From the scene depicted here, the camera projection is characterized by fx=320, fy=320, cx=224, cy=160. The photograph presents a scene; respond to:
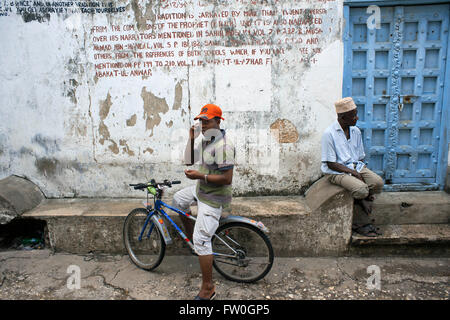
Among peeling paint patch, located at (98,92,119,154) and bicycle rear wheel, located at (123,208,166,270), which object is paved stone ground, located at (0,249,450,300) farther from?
peeling paint patch, located at (98,92,119,154)

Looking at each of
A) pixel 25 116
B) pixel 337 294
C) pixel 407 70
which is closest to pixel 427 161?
pixel 407 70

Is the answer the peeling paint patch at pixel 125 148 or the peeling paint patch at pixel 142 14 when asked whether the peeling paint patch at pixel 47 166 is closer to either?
the peeling paint patch at pixel 125 148

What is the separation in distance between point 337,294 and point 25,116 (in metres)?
Answer: 4.58

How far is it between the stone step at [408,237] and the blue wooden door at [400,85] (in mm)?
817

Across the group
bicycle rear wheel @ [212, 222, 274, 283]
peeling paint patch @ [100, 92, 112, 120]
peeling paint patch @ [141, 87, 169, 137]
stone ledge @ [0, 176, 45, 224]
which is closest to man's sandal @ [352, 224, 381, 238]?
bicycle rear wheel @ [212, 222, 274, 283]

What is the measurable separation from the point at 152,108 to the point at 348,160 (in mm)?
2623

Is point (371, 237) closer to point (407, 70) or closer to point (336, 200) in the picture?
point (336, 200)

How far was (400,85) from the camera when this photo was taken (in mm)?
4246

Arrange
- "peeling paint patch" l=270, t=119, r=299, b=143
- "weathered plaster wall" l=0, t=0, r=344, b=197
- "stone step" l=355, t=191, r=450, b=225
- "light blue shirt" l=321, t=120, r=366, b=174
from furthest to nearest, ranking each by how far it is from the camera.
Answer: "peeling paint patch" l=270, t=119, r=299, b=143 < "weathered plaster wall" l=0, t=0, r=344, b=197 < "stone step" l=355, t=191, r=450, b=225 < "light blue shirt" l=321, t=120, r=366, b=174

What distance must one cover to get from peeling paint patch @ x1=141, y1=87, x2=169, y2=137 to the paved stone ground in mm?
1796

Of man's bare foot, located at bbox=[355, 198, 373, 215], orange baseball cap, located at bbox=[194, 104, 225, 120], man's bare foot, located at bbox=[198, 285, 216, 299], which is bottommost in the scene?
man's bare foot, located at bbox=[198, 285, 216, 299]

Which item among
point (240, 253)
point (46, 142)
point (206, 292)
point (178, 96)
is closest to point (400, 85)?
point (178, 96)

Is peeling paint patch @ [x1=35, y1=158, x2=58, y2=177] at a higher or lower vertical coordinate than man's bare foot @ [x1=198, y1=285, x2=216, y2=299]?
higher

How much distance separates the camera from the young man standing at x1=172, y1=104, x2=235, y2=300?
288 centimetres
